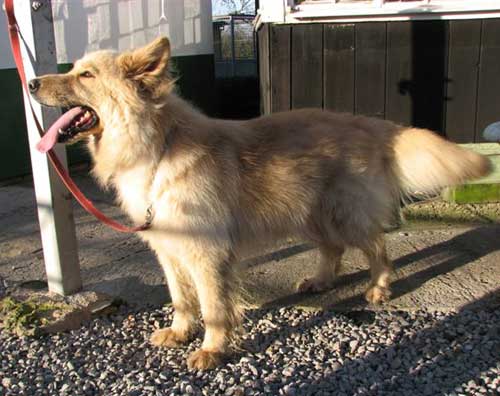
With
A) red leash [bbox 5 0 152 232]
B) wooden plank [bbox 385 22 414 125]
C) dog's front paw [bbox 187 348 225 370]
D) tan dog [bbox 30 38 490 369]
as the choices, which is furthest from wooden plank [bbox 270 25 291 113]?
dog's front paw [bbox 187 348 225 370]

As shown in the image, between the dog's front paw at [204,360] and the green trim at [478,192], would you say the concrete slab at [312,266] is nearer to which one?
the green trim at [478,192]

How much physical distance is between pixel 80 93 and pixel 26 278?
6.82ft

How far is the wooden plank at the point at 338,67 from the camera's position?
6250 millimetres

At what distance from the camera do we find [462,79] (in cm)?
632

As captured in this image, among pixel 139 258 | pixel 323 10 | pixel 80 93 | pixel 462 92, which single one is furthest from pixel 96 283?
pixel 462 92

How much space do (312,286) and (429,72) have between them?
3.45 metres

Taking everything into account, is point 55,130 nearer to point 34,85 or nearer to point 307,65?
point 34,85

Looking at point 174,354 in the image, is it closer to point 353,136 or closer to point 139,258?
point 139,258

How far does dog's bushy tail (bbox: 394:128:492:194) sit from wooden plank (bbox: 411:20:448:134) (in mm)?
2508

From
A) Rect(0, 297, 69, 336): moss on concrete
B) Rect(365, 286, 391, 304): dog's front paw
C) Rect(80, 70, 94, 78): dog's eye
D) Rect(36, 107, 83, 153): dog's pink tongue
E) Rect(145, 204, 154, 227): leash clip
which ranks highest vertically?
Rect(80, 70, 94, 78): dog's eye

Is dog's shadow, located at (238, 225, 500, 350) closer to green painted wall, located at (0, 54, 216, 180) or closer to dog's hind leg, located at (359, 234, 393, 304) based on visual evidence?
dog's hind leg, located at (359, 234, 393, 304)

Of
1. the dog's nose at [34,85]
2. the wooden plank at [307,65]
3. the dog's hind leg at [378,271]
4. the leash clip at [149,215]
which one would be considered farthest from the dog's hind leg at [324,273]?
the wooden plank at [307,65]

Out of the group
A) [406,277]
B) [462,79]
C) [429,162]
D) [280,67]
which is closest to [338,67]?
[280,67]

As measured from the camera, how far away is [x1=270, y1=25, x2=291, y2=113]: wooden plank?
6.27 metres
